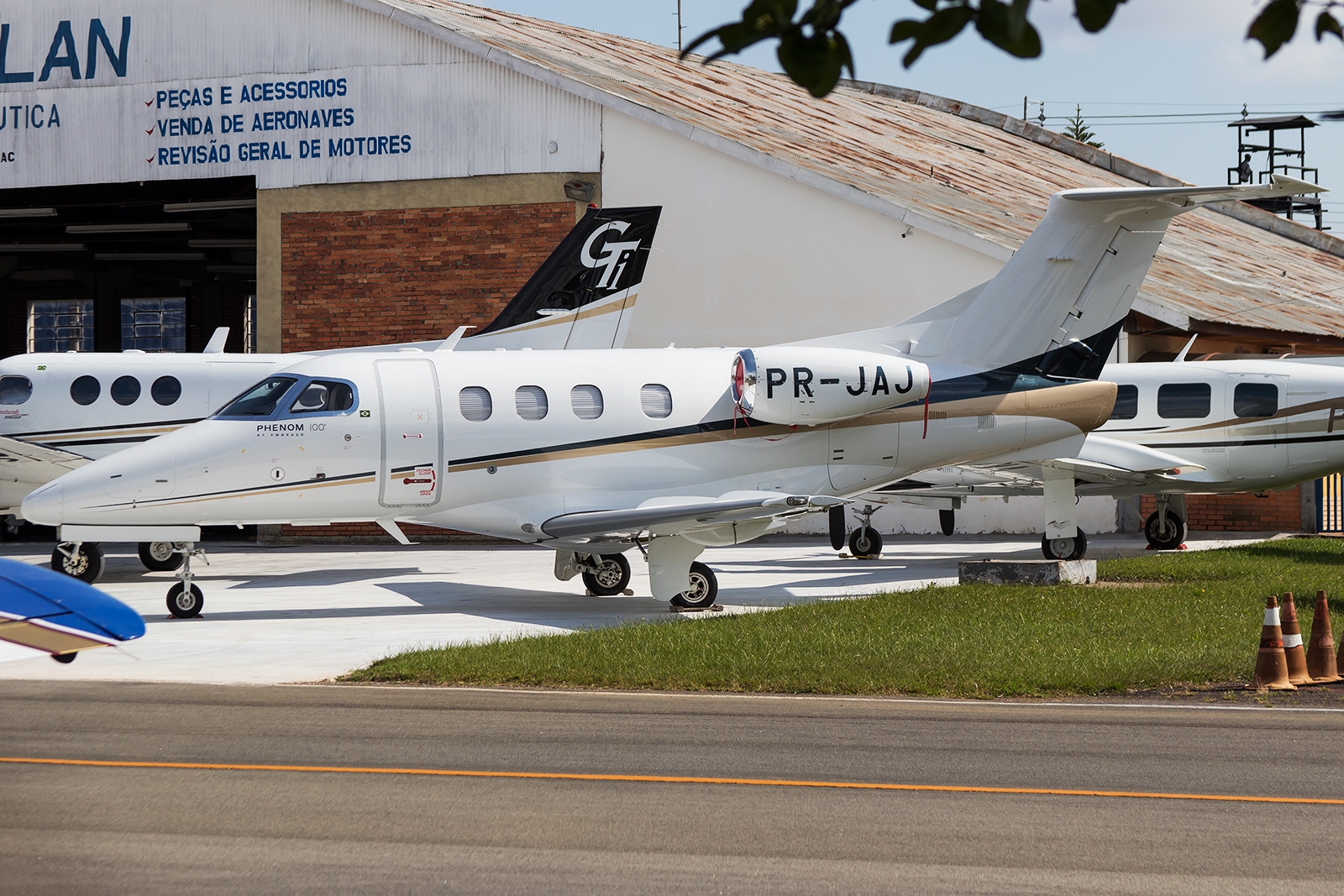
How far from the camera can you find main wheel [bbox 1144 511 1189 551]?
2455 cm

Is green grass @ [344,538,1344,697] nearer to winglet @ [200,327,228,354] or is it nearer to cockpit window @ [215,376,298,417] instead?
cockpit window @ [215,376,298,417]

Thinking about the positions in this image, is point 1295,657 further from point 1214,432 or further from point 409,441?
point 1214,432

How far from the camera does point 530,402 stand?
17.0 meters

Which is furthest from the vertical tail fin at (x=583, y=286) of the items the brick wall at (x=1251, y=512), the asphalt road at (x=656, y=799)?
the brick wall at (x=1251, y=512)

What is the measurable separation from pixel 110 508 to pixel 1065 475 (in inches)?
514

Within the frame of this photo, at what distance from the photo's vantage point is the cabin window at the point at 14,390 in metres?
21.5

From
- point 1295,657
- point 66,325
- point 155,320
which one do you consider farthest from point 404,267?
point 66,325

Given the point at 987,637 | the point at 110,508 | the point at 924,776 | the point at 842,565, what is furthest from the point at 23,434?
the point at 924,776

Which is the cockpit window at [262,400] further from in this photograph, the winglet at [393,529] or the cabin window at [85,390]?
the cabin window at [85,390]

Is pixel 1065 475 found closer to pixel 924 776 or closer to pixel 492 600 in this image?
pixel 492 600

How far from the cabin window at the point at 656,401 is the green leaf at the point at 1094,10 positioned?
14.1m

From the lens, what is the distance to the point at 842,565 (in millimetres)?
22734

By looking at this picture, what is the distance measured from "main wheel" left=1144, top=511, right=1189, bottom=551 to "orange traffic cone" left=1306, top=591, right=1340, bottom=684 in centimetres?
1294

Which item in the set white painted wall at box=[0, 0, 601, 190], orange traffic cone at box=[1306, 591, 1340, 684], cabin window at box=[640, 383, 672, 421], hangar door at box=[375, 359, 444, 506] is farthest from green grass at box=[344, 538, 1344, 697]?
white painted wall at box=[0, 0, 601, 190]
